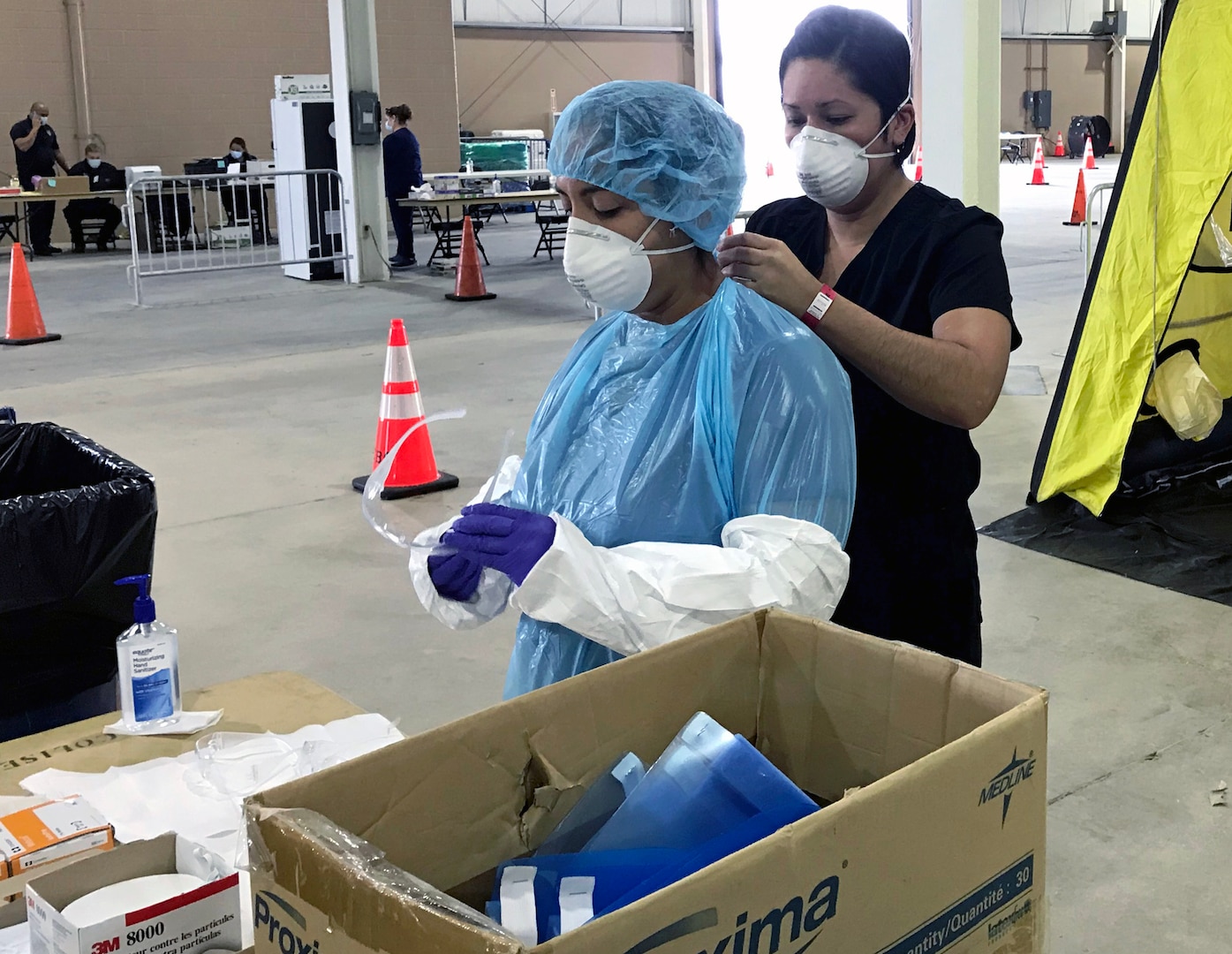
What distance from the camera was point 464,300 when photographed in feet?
33.4

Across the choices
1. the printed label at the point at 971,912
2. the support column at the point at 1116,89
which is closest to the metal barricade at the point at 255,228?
the printed label at the point at 971,912

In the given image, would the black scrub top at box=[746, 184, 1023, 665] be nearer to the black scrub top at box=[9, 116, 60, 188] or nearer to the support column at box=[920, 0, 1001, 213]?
the support column at box=[920, 0, 1001, 213]

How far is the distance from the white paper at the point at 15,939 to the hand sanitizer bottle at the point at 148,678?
57 centimetres

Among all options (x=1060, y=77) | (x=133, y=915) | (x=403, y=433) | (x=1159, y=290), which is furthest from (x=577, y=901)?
(x=1060, y=77)

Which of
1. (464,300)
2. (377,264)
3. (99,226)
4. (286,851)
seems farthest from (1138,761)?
(99,226)

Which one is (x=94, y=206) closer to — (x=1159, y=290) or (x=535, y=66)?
(x=535, y=66)

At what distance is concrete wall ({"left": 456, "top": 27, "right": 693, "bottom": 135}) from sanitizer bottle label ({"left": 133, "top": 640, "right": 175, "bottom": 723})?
1907 cm

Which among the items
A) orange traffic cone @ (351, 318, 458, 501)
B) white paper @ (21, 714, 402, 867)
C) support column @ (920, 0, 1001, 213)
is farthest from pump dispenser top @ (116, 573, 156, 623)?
support column @ (920, 0, 1001, 213)

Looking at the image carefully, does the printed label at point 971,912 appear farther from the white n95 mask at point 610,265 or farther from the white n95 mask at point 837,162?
the white n95 mask at point 837,162

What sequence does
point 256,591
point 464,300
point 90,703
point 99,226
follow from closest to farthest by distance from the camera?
point 90,703, point 256,591, point 464,300, point 99,226

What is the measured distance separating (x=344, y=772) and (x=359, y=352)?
733 cm

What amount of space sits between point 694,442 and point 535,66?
20803mm

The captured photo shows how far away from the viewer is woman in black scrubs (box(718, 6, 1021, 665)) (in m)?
1.66

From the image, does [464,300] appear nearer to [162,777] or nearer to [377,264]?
[377,264]
